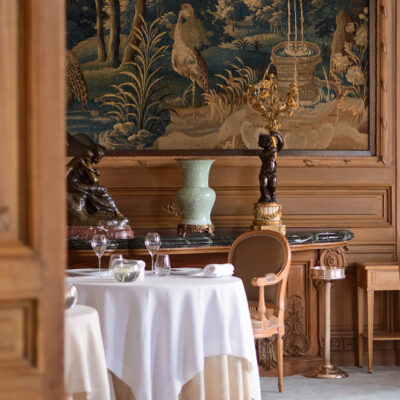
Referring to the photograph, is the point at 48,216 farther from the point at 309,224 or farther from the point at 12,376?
the point at 309,224

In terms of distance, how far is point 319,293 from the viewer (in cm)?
638

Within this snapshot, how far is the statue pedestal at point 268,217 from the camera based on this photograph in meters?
6.10

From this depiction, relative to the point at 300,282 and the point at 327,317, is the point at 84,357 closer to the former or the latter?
the point at 327,317

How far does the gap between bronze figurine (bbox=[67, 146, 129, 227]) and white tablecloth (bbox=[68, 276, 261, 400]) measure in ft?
4.93

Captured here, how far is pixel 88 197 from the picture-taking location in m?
5.80

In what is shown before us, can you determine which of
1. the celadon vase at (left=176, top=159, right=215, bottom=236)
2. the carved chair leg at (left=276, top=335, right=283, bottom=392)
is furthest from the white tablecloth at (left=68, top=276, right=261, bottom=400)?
the celadon vase at (left=176, top=159, right=215, bottom=236)

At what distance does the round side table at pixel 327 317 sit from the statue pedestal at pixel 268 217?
0.43m

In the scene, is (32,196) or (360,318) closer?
(32,196)

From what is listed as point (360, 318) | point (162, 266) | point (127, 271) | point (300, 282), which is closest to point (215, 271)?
point (162, 266)

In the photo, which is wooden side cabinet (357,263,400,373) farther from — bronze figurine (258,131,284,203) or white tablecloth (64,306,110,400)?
white tablecloth (64,306,110,400)

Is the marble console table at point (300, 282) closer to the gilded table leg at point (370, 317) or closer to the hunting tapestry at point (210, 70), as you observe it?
the gilded table leg at point (370, 317)

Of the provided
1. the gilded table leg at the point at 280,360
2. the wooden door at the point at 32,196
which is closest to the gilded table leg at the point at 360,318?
the gilded table leg at the point at 280,360

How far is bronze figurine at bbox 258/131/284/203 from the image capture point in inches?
241

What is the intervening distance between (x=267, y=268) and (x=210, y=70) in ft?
6.19
